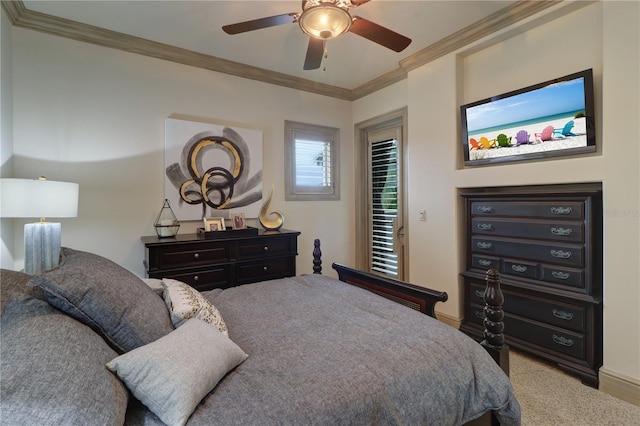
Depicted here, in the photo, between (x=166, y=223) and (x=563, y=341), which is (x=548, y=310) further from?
(x=166, y=223)

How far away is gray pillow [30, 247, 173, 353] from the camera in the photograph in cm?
105

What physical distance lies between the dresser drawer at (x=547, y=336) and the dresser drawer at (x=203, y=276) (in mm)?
2583

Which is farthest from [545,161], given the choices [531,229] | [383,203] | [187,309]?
[187,309]

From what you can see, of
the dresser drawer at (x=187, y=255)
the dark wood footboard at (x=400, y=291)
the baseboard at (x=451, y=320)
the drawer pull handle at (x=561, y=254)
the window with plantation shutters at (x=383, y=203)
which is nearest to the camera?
the dark wood footboard at (x=400, y=291)

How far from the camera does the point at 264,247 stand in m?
3.24

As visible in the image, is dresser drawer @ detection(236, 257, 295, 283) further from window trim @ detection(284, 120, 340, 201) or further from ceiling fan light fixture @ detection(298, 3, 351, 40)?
ceiling fan light fixture @ detection(298, 3, 351, 40)

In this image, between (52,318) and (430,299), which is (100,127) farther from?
(430,299)

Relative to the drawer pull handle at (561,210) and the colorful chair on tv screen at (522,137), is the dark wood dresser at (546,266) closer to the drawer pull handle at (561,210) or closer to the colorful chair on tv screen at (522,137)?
the drawer pull handle at (561,210)

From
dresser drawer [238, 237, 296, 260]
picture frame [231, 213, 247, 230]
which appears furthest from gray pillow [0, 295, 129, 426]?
picture frame [231, 213, 247, 230]

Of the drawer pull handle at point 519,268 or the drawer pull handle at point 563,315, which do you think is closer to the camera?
the drawer pull handle at point 563,315

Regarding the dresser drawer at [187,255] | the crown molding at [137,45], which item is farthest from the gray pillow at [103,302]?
the crown molding at [137,45]

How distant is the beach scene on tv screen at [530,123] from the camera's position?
2.28 metres

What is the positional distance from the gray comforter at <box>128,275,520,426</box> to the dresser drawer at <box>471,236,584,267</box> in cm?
145

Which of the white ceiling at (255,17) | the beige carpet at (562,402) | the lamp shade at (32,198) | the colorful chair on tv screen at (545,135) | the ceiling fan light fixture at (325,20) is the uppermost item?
the white ceiling at (255,17)
